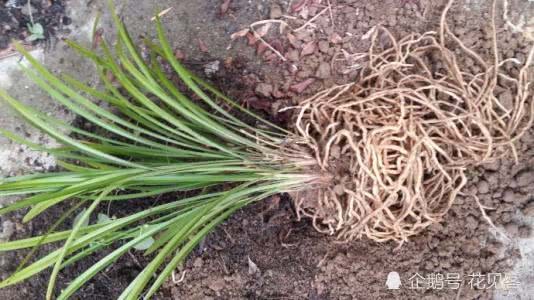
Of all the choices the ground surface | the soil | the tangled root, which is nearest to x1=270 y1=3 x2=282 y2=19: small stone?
the ground surface

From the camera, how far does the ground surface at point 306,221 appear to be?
1.27 m

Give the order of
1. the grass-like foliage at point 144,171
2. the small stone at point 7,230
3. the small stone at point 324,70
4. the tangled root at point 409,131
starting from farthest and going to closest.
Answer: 1. the small stone at point 7,230
2. the small stone at point 324,70
3. the tangled root at point 409,131
4. the grass-like foliage at point 144,171

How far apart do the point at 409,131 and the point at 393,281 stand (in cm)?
39

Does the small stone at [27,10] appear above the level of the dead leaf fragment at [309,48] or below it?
above

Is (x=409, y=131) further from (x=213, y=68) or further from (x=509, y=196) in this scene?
(x=213, y=68)

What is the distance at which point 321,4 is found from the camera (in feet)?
4.55

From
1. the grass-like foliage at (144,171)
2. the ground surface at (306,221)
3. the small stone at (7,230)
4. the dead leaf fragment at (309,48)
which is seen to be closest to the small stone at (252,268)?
the ground surface at (306,221)

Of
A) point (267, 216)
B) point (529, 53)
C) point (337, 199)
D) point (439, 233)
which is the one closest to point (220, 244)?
point (267, 216)

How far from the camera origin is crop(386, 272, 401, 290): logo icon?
1303 mm

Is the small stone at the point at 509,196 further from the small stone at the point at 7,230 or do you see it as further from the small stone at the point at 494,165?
the small stone at the point at 7,230

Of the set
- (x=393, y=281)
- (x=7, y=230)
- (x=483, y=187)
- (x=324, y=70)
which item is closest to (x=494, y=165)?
(x=483, y=187)

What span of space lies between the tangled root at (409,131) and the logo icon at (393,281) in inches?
3.8

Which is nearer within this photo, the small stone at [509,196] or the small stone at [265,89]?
the small stone at [509,196]

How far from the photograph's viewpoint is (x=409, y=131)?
1.22 meters
